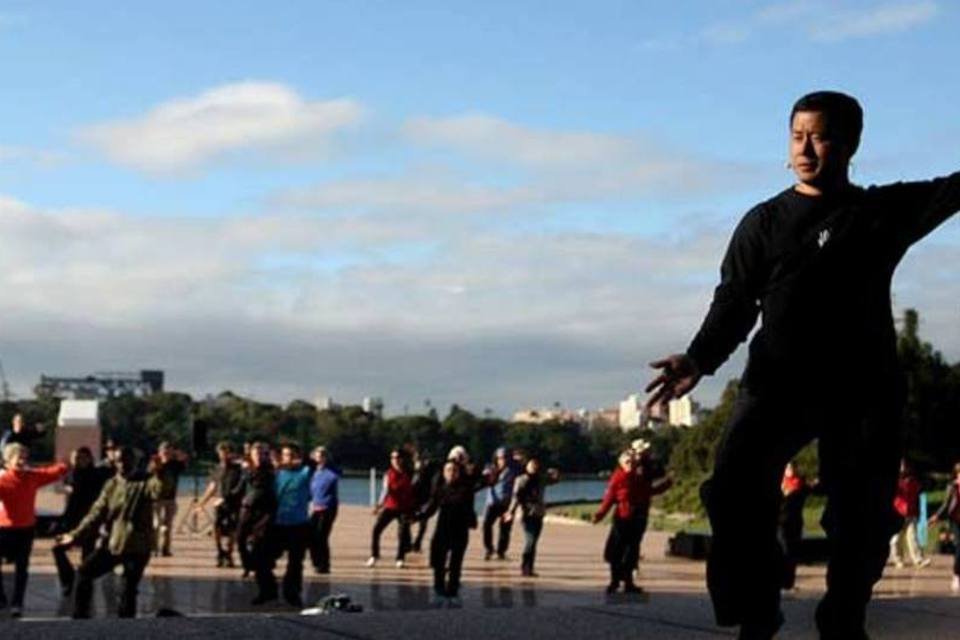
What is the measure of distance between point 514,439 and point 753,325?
8353 centimetres

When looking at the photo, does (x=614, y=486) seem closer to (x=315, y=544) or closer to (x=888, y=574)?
(x=315, y=544)

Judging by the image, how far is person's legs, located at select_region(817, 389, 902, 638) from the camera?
5113mm

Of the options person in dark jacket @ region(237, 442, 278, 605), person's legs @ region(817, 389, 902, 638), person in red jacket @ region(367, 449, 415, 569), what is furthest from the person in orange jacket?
person's legs @ region(817, 389, 902, 638)

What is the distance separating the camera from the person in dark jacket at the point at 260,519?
16.4 m

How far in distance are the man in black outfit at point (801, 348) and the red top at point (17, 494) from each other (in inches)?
436

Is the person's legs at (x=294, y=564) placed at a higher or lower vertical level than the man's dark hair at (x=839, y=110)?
lower

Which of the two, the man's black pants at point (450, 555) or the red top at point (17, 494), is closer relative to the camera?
the red top at point (17, 494)

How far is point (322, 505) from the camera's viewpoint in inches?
831

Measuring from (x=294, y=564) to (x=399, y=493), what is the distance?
20.5ft

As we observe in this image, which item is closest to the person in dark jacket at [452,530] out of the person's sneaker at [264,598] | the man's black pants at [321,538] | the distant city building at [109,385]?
the person's sneaker at [264,598]

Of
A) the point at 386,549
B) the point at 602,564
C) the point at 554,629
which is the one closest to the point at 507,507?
the point at 602,564

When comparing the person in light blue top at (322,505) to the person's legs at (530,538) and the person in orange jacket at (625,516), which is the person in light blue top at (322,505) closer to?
the person's legs at (530,538)

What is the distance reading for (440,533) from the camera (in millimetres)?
17250

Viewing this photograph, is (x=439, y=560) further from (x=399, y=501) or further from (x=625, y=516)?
(x=399, y=501)
